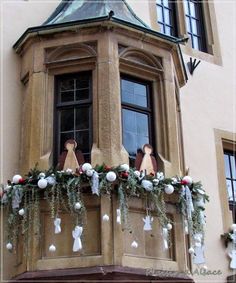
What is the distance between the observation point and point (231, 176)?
10.1 metres

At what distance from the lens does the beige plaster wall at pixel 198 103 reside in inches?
319

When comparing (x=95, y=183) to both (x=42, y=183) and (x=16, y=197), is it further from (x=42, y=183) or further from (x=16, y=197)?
(x=16, y=197)

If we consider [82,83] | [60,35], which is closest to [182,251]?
[82,83]

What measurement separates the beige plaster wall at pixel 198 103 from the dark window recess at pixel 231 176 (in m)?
0.44

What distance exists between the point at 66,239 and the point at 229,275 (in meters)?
3.09

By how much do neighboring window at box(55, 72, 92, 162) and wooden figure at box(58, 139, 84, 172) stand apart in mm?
128

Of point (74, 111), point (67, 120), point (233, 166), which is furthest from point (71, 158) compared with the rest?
point (233, 166)

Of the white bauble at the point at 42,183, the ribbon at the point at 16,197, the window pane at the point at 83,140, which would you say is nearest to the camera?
the white bauble at the point at 42,183

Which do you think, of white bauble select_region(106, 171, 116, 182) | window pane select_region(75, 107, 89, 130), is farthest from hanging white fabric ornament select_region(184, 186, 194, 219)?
window pane select_region(75, 107, 89, 130)

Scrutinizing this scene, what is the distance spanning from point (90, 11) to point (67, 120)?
173 cm

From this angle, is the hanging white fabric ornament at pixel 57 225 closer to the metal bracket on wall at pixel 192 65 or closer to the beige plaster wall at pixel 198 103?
the beige plaster wall at pixel 198 103

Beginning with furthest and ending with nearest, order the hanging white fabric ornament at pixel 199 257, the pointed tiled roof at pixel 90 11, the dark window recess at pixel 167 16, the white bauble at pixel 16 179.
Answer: the dark window recess at pixel 167 16, the pointed tiled roof at pixel 90 11, the hanging white fabric ornament at pixel 199 257, the white bauble at pixel 16 179

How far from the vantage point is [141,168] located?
24.5 ft

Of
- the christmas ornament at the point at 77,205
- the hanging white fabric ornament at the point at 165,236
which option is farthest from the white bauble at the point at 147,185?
the christmas ornament at the point at 77,205
